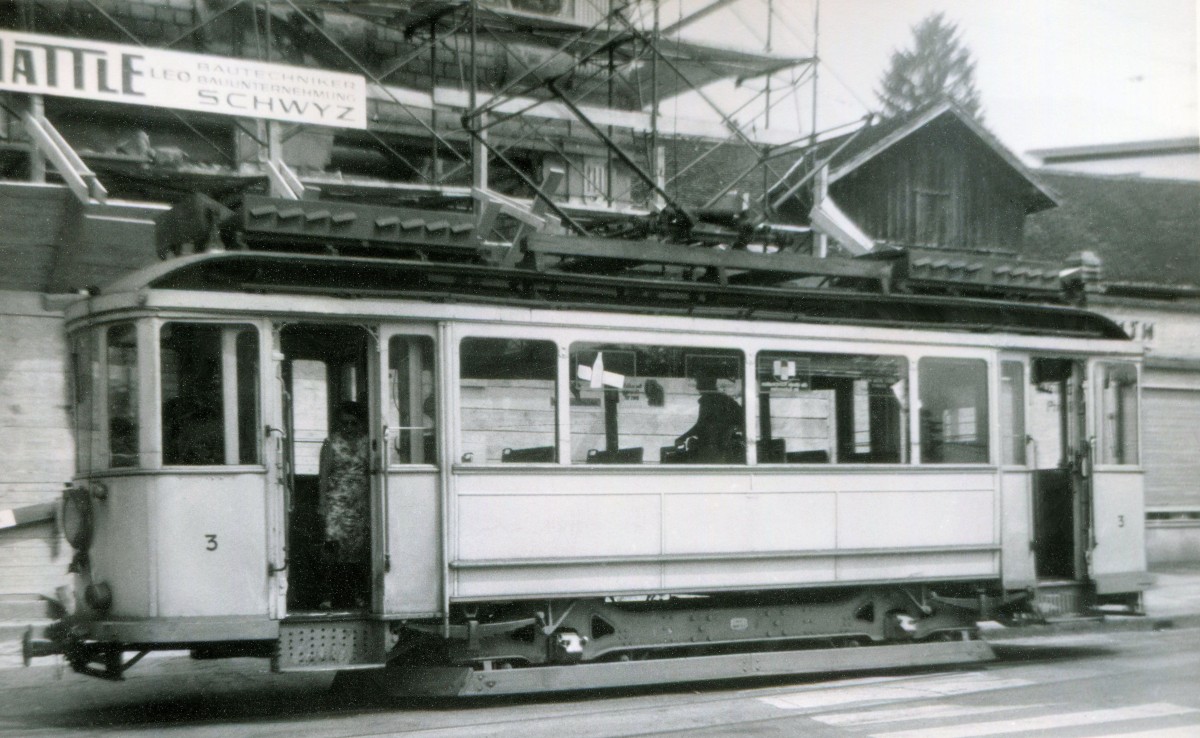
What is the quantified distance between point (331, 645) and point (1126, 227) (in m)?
17.2

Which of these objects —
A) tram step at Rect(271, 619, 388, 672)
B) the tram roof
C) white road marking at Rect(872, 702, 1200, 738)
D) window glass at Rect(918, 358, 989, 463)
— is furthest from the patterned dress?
window glass at Rect(918, 358, 989, 463)

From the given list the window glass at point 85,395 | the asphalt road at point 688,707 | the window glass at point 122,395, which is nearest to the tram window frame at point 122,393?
the window glass at point 122,395

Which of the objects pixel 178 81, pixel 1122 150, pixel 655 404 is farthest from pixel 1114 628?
pixel 178 81

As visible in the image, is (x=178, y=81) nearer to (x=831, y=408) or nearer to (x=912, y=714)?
(x=831, y=408)

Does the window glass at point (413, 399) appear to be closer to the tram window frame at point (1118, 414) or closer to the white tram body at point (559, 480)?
the white tram body at point (559, 480)

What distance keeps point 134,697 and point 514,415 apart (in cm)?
349

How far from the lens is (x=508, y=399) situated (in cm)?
849

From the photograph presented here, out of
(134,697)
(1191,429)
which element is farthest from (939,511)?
(1191,429)

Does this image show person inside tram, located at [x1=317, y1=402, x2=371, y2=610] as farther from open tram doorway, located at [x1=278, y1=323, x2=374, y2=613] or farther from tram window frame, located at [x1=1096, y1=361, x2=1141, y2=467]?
tram window frame, located at [x1=1096, y1=361, x2=1141, y2=467]

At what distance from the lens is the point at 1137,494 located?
10.9m

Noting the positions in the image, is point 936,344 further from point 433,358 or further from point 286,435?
point 286,435

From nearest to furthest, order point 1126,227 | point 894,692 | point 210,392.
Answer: point 210,392 < point 894,692 < point 1126,227

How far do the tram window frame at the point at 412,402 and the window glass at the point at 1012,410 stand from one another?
4.87 meters

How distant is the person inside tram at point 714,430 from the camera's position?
9.02 metres
